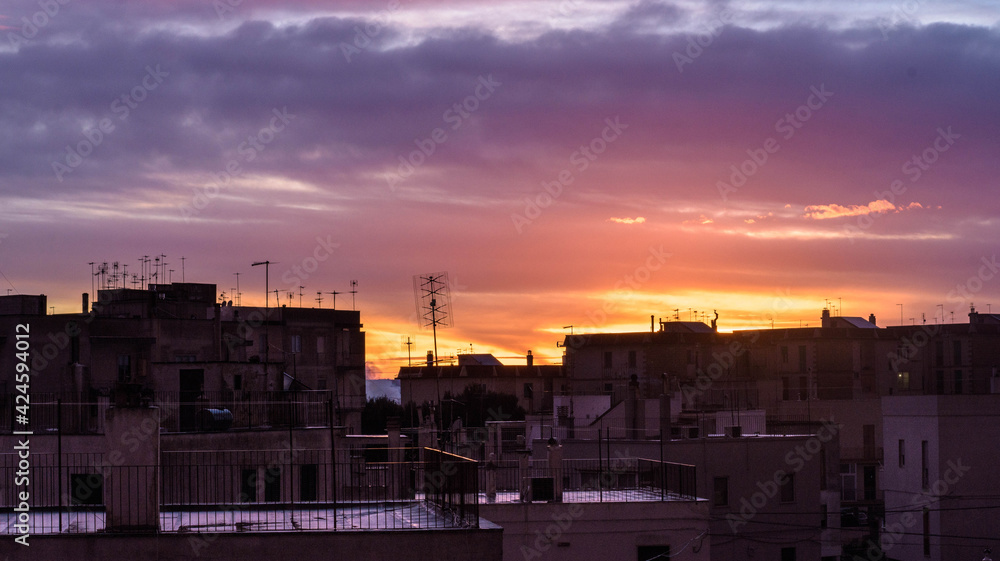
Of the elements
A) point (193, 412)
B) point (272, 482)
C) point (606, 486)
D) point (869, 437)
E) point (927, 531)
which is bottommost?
point (927, 531)

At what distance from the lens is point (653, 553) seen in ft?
97.9

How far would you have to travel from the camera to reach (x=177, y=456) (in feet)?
108

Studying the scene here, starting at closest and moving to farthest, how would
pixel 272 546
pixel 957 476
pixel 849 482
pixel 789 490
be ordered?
1. pixel 272 546
2. pixel 789 490
3. pixel 957 476
4. pixel 849 482

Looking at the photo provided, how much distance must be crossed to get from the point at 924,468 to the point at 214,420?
3353cm

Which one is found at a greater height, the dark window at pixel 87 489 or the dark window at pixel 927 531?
the dark window at pixel 87 489

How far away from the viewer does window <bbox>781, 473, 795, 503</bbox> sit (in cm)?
4431

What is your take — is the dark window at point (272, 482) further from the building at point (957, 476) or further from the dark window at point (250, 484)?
the building at point (957, 476)

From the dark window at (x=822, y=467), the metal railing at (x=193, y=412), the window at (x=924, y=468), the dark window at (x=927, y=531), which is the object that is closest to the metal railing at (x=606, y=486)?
the metal railing at (x=193, y=412)

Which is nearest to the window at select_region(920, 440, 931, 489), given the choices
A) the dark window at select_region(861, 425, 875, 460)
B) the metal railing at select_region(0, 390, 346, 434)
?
the dark window at select_region(861, 425, 875, 460)

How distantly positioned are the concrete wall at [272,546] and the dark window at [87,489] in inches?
422

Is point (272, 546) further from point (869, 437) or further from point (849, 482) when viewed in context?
point (849, 482)

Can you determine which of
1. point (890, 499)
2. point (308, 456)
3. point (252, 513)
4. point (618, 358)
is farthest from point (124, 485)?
point (618, 358)

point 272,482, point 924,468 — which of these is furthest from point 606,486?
point 924,468

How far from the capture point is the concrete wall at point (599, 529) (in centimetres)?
2952
